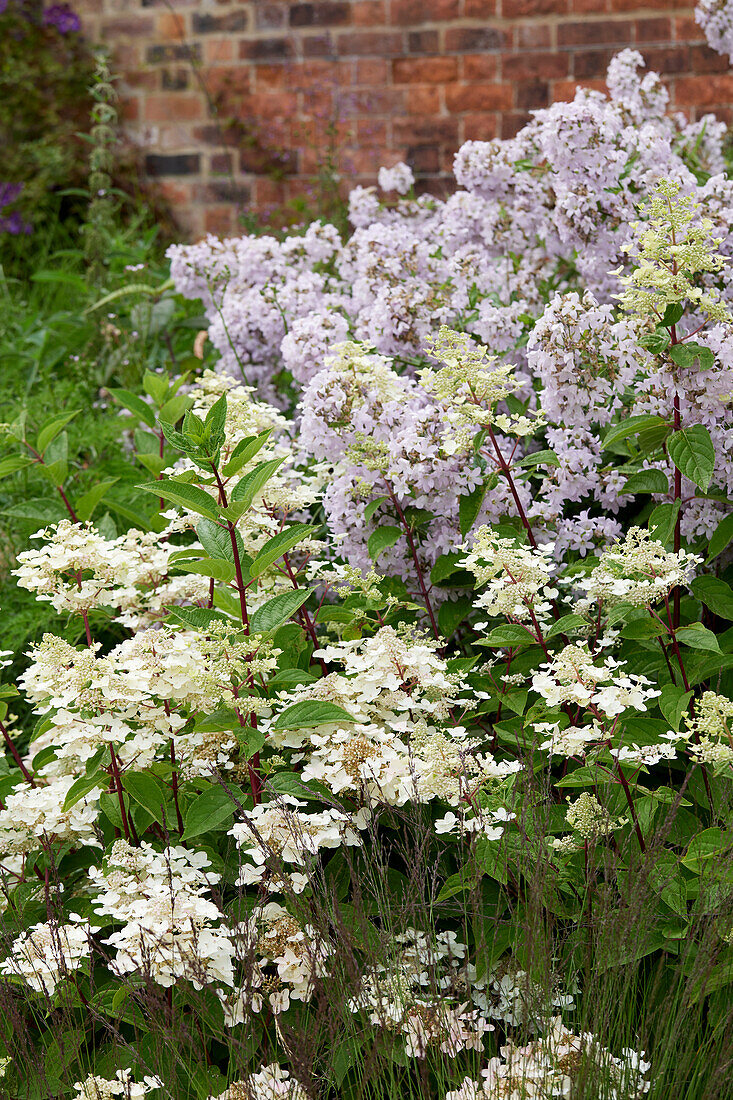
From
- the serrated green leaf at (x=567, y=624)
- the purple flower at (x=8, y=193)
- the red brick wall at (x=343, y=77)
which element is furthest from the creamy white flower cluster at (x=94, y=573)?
the purple flower at (x=8, y=193)

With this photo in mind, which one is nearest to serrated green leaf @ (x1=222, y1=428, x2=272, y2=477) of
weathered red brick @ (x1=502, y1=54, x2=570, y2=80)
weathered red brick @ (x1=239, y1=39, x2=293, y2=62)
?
weathered red brick @ (x1=502, y1=54, x2=570, y2=80)

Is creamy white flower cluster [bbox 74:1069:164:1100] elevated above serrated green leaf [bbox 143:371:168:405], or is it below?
below

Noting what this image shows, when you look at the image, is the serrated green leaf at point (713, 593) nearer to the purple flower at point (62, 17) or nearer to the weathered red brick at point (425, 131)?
the weathered red brick at point (425, 131)

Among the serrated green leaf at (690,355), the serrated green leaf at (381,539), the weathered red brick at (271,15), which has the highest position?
the weathered red brick at (271,15)

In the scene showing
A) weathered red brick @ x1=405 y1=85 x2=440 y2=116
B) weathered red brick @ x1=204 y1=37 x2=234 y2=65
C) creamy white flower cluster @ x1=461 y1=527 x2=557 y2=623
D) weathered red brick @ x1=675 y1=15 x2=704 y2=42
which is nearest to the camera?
creamy white flower cluster @ x1=461 y1=527 x2=557 y2=623

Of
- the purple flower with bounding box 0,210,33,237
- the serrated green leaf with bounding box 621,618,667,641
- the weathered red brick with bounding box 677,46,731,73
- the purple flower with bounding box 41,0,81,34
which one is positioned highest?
the purple flower with bounding box 41,0,81,34

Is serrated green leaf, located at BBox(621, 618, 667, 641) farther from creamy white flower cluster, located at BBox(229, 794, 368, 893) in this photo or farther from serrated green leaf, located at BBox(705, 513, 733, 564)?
creamy white flower cluster, located at BBox(229, 794, 368, 893)

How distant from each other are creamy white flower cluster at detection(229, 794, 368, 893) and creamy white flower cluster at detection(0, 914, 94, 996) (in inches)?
8.4

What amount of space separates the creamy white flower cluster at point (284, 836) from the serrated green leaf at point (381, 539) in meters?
0.51

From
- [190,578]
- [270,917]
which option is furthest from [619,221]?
[270,917]

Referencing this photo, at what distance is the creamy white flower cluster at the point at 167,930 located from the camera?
116 cm

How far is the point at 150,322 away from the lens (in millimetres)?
3617

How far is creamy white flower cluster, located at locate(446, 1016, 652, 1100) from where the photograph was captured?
110 centimetres

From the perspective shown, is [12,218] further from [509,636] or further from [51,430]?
[509,636]
